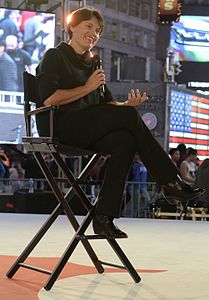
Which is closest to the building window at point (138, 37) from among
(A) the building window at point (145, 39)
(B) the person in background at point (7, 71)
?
(A) the building window at point (145, 39)

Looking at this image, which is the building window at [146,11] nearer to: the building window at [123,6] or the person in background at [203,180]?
the building window at [123,6]

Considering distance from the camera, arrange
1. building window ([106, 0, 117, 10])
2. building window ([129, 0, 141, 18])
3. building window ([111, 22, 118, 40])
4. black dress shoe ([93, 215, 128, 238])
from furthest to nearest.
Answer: building window ([111, 22, 118, 40]), building window ([129, 0, 141, 18]), building window ([106, 0, 117, 10]), black dress shoe ([93, 215, 128, 238])

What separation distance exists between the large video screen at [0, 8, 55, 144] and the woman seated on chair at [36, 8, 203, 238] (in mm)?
6854

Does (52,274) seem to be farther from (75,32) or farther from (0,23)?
(0,23)

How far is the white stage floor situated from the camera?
2.38 m

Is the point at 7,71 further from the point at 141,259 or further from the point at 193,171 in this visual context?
the point at 141,259

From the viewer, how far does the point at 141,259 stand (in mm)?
3463

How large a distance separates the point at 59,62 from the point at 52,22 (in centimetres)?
741

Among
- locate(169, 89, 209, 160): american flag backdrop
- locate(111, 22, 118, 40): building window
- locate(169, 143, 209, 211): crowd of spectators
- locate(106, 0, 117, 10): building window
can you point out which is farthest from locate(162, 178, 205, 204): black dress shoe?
locate(111, 22, 118, 40): building window

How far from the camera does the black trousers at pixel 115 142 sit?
2408mm

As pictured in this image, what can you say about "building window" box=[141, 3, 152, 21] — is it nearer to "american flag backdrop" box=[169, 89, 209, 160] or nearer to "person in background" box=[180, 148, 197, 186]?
"american flag backdrop" box=[169, 89, 209, 160]

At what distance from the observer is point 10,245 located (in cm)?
398

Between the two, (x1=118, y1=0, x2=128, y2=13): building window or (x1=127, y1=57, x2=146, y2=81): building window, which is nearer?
(x1=127, y1=57, x2=146, y2=81): building window

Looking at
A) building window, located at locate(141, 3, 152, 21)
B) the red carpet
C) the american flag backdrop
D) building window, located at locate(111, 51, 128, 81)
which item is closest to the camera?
the red carpet
